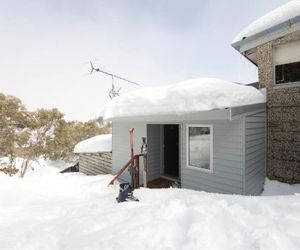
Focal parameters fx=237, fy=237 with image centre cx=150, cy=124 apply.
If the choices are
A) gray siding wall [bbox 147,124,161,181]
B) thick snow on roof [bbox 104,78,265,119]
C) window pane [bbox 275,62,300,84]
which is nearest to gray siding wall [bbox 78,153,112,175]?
gray siding wall [bbox 147,124,161,181]

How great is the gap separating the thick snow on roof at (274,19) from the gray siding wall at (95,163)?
7119 millimetres

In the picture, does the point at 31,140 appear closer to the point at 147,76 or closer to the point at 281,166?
the point at 281,166

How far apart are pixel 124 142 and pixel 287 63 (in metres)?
6.20

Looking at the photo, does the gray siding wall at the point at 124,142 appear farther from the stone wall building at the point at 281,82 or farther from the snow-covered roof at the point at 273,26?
the snow-covered roof at the point at 273,26

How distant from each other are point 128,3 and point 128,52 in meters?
12.3

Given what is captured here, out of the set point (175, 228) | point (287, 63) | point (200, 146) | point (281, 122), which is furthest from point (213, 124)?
point (175, 228)

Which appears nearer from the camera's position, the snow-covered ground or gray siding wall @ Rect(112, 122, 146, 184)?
the snow-covered ground

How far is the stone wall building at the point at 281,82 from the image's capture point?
6.75 metres

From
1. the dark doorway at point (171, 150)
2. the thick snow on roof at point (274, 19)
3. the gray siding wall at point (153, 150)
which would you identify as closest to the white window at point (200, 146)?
the gray siding wall at point (153, 150)

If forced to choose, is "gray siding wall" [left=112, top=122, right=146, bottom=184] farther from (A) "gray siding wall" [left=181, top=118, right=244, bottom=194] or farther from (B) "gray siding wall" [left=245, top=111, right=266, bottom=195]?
(B) "gray siding wall" [left=245, top=111, right=266, bottom=195]

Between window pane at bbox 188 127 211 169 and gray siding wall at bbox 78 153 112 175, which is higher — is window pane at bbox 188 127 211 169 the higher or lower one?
the higher one

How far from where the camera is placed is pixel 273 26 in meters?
6.85

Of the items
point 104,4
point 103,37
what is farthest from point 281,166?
point 103,37

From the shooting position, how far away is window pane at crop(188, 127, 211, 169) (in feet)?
21.9
